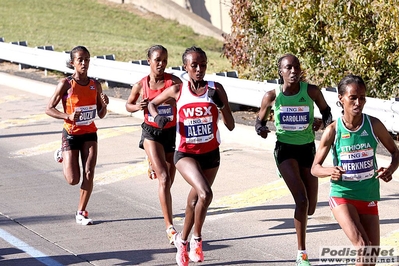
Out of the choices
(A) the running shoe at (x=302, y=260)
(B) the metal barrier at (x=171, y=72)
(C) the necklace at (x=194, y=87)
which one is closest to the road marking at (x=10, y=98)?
(B) the metal barrier at (x=171, y=72)

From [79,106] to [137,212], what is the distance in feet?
4.91

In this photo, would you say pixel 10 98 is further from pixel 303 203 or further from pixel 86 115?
pixel 303 203

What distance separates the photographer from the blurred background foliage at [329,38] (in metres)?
13.5

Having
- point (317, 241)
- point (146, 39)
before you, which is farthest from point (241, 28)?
point (146, 39)

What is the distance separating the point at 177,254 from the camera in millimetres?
8016

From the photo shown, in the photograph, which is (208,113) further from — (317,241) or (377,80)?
(377,80)

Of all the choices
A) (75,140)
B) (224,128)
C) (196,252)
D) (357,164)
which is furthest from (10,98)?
(357,164)

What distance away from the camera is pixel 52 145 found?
47.6 ft

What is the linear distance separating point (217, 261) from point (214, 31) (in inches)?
977

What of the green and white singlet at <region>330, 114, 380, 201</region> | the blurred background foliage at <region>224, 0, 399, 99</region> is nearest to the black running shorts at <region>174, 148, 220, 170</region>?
the green and white singlet at <region>330, 114, 380, 201</region>

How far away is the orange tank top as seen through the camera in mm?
9758

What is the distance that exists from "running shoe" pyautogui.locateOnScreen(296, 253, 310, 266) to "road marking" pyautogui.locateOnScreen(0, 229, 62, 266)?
2.34 metres

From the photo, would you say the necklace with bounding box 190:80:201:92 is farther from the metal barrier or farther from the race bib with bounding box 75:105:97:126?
the metal barrier

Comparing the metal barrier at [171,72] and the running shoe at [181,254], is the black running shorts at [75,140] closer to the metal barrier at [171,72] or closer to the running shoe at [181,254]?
the running shoe at [181,254]
